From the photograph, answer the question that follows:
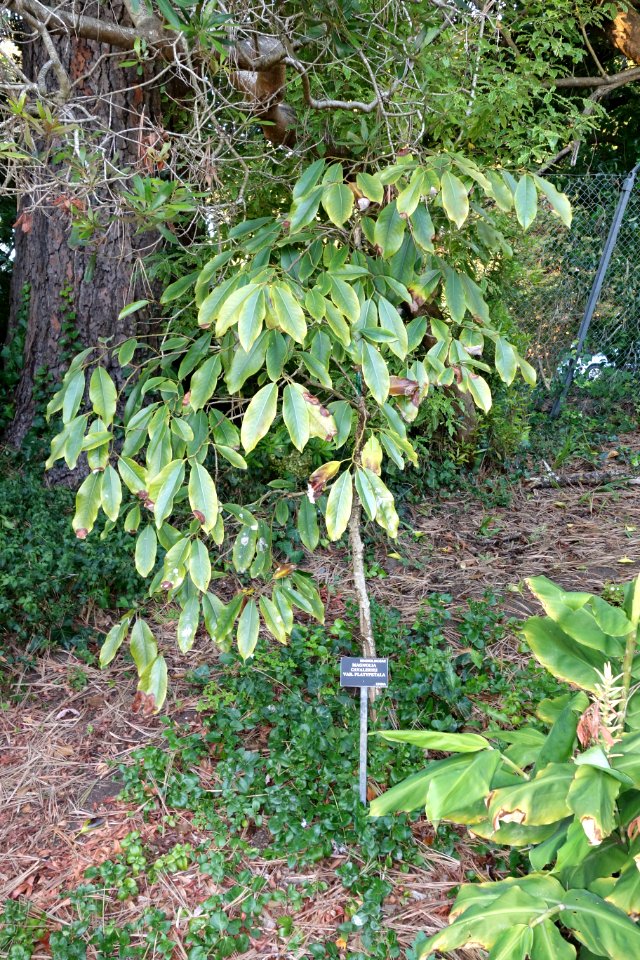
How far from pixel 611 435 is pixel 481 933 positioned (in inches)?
163

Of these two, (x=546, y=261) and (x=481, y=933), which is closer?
(x=481, y=933)

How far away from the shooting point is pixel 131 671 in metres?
2.82

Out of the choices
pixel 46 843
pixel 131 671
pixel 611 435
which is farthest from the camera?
pixel 611 435

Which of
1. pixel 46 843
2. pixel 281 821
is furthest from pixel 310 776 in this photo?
pixel 46 843

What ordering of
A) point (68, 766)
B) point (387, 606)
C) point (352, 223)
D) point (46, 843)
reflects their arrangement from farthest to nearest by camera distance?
point (387, 606)
point (68, 766)
point (46, 843)
point (352, 223)

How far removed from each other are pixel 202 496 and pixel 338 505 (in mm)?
301

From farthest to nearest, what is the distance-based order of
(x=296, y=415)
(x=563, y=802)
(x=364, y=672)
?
(x=364, y=672) < (x=296, y=415) < (x=563, y=802)

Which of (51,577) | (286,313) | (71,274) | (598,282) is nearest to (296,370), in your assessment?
(286,313)

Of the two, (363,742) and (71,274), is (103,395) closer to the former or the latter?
(363,742)

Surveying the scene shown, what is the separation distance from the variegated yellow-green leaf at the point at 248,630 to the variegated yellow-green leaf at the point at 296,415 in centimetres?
53

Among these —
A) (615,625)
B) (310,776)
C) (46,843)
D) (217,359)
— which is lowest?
(46,843)

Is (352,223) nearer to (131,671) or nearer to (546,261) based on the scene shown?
(131,671)

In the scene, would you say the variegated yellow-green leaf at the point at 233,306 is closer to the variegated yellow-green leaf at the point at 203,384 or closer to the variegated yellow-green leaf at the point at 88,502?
the variegated yellow-green leaf at the point at 203,384

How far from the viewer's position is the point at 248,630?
1708 millimetres
